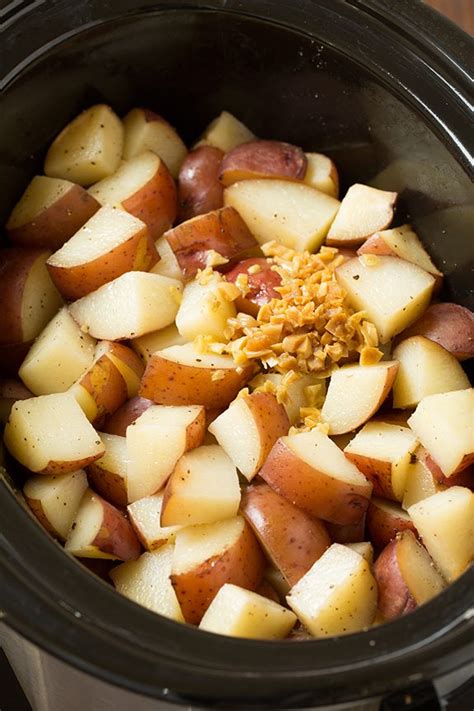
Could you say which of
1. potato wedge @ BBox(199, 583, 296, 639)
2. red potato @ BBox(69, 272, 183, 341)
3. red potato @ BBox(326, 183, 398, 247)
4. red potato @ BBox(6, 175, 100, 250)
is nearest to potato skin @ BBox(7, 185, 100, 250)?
red potato @ BBox(6, 175, 100, 250)

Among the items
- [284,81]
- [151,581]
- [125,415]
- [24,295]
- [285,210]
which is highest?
[284,81]

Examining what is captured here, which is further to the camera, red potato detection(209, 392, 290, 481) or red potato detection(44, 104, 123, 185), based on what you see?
red potato detection(44, 104, 123, 185)

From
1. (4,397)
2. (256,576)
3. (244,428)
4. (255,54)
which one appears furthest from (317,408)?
(255,54)

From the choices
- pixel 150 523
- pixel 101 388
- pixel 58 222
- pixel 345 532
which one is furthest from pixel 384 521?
pixel 58 222

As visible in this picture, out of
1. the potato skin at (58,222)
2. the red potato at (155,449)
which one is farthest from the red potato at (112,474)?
the potato skin at (58,222)

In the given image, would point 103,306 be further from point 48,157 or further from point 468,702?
point 468,702

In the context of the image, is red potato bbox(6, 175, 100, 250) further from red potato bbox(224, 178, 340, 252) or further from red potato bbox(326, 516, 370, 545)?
red potato bbox(326, 516, 370, 545)

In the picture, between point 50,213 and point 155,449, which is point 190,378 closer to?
point 155,449
